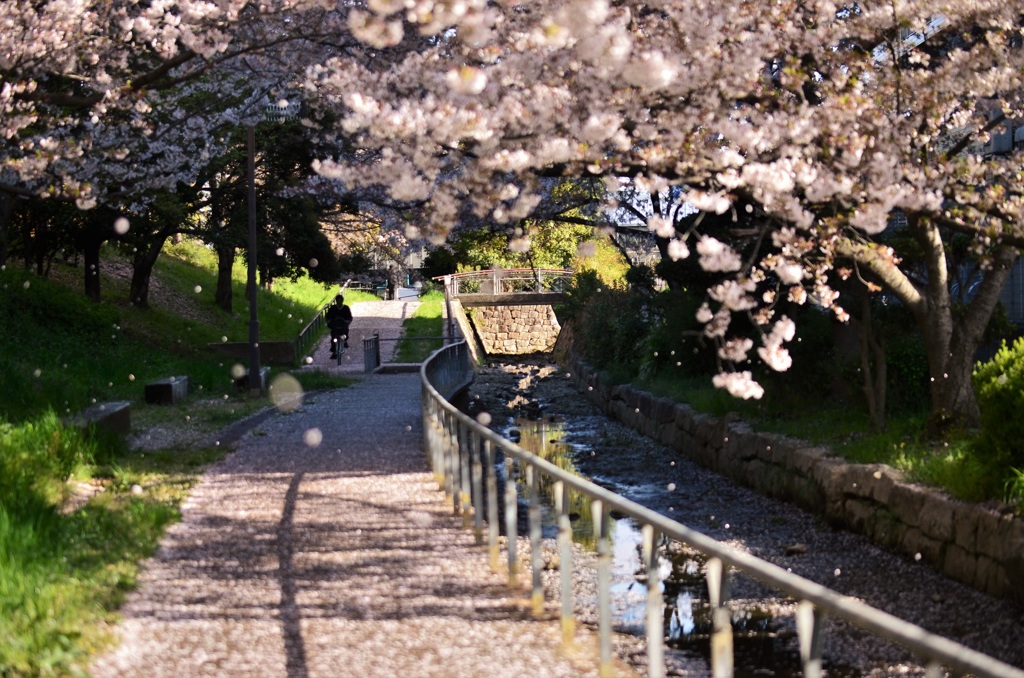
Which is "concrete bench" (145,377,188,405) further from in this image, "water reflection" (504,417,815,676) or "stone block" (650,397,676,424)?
"water reflection" (504,417,815,676)

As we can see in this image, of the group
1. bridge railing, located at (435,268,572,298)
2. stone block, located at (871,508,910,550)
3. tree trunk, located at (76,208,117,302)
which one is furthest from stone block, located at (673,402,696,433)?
bridge railing, located at (435,268,572,298)

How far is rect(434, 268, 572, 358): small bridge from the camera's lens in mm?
48531

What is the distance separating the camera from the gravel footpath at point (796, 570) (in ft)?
27.3

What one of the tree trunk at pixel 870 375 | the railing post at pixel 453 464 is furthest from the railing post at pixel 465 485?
the tree trunk at pixel 870 375

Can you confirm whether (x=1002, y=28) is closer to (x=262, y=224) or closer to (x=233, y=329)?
(x=262, y=224)

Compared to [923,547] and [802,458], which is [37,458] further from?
[802,458]

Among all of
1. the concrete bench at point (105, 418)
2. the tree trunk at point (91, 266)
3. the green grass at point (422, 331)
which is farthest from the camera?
the green grass at point (422, 331)

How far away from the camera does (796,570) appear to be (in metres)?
10.9

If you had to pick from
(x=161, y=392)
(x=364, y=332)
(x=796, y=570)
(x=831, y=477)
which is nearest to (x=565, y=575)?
Result: (x=796, y=570)

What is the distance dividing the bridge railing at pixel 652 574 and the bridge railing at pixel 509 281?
3729 centimetres

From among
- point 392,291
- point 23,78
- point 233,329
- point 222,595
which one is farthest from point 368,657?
point 392,291

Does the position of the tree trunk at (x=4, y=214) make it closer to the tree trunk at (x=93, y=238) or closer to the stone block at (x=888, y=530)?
the tree trunk at (x=93, y=238)

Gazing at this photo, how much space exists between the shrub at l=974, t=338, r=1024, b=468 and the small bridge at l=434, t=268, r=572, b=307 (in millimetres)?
37666

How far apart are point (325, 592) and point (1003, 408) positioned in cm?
581
